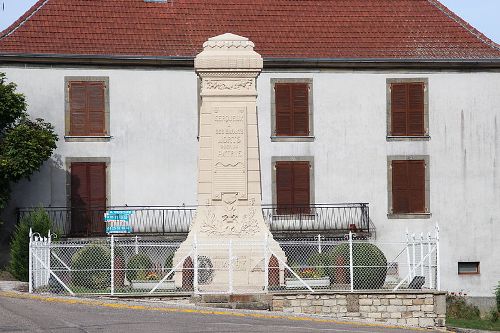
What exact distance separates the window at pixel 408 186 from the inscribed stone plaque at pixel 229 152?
42.8 ft

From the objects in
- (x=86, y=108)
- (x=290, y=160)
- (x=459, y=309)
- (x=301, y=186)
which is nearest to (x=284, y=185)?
(x=301, y=186)

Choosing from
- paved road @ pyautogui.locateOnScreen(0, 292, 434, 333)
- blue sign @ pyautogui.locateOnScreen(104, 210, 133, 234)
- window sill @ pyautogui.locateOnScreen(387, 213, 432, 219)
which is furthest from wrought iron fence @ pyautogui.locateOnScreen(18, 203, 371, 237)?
paved road @ pyautogui.locateOnScreen(0, 292, 434, 333)

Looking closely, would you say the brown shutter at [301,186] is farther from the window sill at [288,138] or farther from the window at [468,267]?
the window at [468,267]

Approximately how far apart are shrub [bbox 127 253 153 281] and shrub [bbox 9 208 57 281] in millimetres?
5977

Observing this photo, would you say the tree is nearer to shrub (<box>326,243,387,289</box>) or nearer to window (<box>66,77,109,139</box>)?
window (<box>66,77,109,139</box>)

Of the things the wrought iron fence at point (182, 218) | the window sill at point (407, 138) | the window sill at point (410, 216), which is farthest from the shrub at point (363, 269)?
the window sill at point (407, 138)

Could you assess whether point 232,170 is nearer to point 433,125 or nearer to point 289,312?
point 289,312

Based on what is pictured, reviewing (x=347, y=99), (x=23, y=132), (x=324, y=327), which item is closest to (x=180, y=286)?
(x=324, y=327)

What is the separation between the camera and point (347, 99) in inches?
1885

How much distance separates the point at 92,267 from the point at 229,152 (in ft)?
13.8

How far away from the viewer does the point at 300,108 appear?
47.6 meters

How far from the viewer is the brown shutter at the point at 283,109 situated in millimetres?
47500

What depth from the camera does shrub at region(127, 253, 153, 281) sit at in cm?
3453

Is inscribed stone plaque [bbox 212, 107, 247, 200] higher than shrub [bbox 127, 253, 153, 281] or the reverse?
higher
